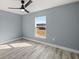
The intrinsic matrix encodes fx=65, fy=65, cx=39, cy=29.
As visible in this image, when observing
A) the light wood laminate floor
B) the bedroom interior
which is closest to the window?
the bedroom interior

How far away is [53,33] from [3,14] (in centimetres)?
363

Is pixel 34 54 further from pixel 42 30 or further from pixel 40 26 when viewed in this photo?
pixel 40 26

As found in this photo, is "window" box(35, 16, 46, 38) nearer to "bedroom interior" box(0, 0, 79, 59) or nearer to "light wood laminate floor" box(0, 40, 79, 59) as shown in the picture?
"bedroom interior" box(0, 0, 79, 59)

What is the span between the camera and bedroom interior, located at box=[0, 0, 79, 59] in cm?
302

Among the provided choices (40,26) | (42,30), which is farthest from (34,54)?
(40,26)

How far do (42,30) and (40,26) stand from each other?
342 mm

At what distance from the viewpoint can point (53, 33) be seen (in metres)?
3.92

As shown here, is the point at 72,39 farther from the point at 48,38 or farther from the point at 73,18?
the point at 48,38

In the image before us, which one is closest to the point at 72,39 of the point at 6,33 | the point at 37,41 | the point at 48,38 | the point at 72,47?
the point at 72,47

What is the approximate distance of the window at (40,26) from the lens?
4535 mm

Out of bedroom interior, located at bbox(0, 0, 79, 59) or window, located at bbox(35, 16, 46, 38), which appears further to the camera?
window, located at bbox(35, 16, 46, 38)

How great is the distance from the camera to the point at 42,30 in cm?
470

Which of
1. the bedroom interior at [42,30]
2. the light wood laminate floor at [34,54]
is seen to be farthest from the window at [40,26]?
the light wood laminate floor at [34,54]

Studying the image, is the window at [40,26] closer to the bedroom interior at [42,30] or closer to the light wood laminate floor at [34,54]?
the bedroom interior at [42,30]
